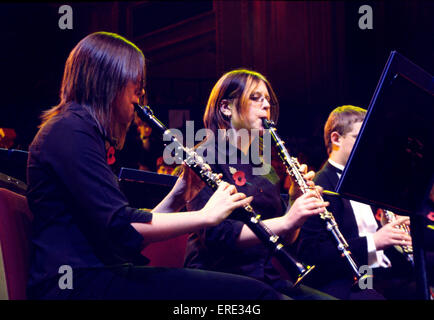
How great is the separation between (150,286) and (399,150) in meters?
0.93

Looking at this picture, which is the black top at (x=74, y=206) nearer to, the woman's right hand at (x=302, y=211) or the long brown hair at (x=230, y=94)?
the woman's right hand at (x=302, y=211)

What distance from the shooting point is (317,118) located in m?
5.30

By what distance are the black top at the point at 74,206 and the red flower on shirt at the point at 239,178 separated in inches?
26.6

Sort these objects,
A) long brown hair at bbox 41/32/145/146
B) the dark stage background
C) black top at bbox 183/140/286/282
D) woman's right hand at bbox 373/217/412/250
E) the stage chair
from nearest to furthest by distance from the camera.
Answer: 1. the stage chair
2. long brown hair at bbox 41/32/145/146
3. black top at bbox 183/140/286/282
4. woman's right hand at bbox 373/217/412/250
5. the dark stage background

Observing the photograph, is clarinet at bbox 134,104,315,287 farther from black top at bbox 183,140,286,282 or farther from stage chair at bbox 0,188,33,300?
stage chair at bbox 0,188,33,300

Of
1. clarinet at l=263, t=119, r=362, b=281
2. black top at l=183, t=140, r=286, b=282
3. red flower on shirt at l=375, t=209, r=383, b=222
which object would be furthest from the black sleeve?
red flower on shirt at l=375, t=209, r=383, b=222

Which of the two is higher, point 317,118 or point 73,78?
point 73,78

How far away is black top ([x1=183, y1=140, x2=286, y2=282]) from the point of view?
5.85ft

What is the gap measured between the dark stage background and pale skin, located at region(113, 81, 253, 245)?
3.39 meters

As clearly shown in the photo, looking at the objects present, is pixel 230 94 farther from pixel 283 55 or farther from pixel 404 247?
pixel 283 55

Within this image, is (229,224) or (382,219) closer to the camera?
(229,224)

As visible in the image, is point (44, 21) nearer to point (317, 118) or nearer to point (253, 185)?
point (317, 118)
